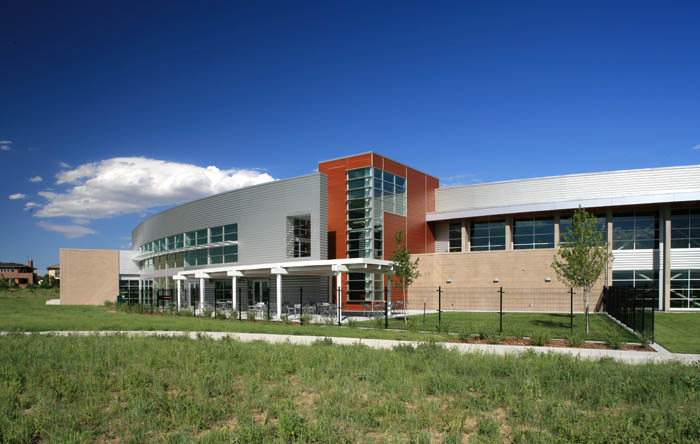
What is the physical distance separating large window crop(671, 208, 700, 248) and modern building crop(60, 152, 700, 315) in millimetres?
73

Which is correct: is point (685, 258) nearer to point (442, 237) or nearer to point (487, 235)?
point (487, 235)

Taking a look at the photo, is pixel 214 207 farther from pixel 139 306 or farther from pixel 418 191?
pixel 418 191

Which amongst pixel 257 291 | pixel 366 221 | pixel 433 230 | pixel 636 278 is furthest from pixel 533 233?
pixel 257 291

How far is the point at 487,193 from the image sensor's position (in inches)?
1727

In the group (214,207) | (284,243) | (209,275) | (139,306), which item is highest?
(214,207)

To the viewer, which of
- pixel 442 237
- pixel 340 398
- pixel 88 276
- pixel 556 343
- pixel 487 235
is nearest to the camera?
pixel 340 398

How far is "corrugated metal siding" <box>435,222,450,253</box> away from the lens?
44875mm

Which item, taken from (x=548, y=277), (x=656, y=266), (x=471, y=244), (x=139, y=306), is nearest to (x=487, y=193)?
(x=471, y=244)

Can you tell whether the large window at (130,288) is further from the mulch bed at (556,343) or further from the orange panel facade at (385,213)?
the mulch bed at (556,343)

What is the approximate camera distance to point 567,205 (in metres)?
37.7

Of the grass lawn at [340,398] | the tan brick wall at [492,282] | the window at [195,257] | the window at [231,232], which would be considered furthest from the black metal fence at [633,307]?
the window at [195,257]

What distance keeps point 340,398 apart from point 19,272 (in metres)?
142

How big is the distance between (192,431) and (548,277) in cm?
3199

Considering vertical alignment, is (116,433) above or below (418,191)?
below
